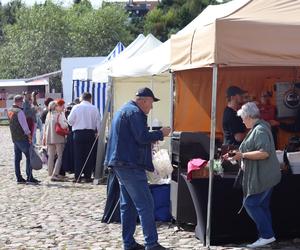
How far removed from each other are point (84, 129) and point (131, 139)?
20.2ft

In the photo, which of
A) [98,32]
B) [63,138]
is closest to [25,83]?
[98,32]

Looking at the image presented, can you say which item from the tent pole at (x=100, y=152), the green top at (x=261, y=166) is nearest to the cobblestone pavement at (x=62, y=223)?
the tent pole at (x=100, y=152)

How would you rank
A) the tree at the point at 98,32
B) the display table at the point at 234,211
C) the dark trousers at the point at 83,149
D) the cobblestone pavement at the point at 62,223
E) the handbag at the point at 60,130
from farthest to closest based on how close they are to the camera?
the tree at the point at 98,32 → the handbag at the point at 60,130 → the dark trousers at the point at 83,149 → the cobblestone pavement at the point at 62,223 → the display table at the point at 234,211

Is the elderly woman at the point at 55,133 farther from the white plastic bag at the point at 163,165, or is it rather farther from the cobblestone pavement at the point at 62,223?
the white plastic bag at the point at 163,165

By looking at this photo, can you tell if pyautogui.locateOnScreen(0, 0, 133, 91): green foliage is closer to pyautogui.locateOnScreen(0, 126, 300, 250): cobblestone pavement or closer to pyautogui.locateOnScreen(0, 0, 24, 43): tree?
pyautogui.locateOnScreen(0, 0, 24, 43): tree

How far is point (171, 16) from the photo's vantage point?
52.1 metres

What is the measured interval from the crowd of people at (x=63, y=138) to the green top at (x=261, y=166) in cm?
624

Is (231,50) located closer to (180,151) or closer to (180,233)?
(180,151)

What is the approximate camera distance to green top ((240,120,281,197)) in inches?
267

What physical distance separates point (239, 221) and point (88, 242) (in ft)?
5.59

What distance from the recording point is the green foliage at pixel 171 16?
48969 mm

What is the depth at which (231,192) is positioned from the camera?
7.25 m

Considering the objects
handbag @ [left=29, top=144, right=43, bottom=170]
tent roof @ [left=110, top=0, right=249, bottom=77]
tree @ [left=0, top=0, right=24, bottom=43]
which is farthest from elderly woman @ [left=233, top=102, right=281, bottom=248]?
tree @ [left=0, top=0, right=24, bottom=43]

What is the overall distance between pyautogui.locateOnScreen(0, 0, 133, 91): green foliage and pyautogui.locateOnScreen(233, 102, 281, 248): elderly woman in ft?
150
